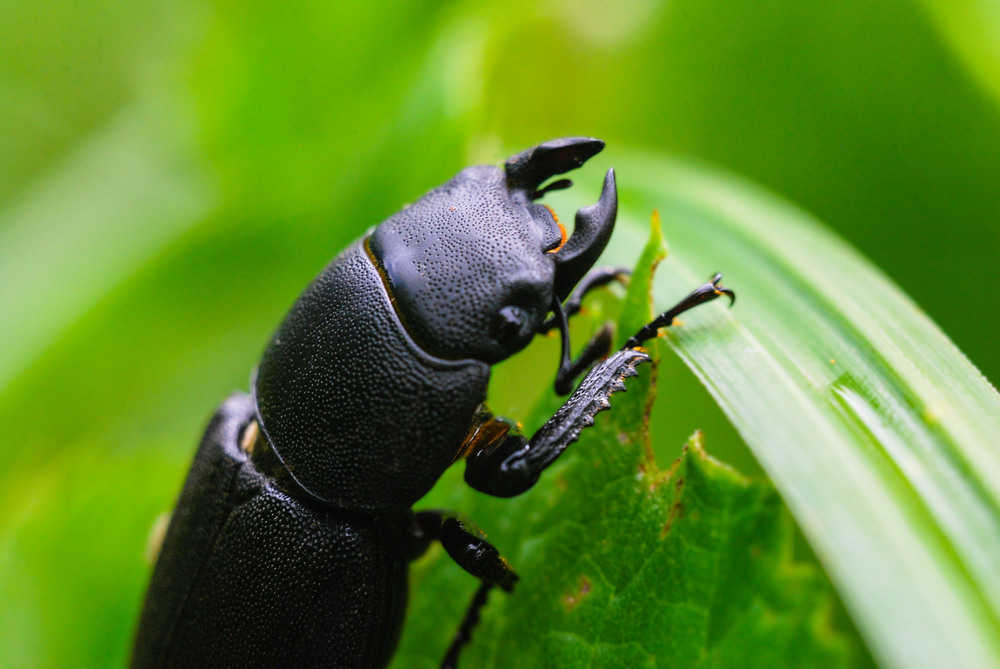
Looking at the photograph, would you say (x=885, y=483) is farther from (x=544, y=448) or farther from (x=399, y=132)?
(x=399, y=132)

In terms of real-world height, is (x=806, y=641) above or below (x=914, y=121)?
below

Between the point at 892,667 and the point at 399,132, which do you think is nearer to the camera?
the point at 892,667

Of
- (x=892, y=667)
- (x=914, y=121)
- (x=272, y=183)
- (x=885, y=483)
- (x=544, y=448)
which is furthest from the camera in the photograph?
(x=272, y=183)

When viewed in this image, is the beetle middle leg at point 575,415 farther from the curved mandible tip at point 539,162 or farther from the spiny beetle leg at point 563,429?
the curved mandible tip at point 539,162

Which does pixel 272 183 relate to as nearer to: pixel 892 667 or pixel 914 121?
pixel 914 121

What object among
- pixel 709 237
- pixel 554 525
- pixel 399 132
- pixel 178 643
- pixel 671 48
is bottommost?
pixel 178 643

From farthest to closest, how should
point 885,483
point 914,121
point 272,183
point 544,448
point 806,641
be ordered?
1. point 272,183
2. point 914,121
3. point 806,641
4. point 544,448
5. point 885,483

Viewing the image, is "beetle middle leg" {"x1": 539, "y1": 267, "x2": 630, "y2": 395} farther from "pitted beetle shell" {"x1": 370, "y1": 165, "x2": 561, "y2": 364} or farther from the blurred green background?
the blurred green background

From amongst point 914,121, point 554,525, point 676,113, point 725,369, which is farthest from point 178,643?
point 914,121
